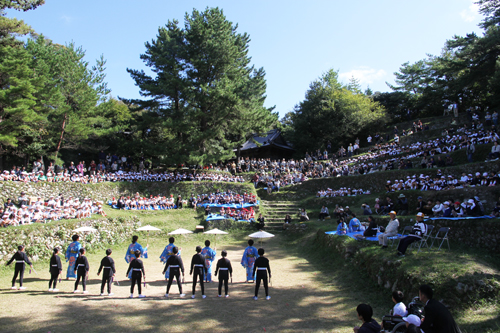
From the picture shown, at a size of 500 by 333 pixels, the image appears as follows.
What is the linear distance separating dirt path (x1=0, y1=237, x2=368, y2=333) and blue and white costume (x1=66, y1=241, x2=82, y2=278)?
1.58ft

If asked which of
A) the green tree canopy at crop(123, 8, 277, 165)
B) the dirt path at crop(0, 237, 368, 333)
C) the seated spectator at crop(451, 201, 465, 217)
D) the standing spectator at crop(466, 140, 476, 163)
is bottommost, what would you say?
the dirt path at crop(0, 237, 368, 333)

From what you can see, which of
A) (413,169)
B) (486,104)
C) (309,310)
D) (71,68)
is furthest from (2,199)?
(486,104)

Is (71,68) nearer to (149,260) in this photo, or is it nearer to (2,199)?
(2,199)

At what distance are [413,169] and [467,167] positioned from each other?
3.28 m

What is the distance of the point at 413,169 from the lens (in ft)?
65.4

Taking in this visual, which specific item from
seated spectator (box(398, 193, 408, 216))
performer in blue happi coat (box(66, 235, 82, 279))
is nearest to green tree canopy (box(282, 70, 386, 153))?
seated spectator (box(398, 193, 408, 216))

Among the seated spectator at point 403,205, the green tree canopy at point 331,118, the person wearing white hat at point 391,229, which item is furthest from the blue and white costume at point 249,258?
the green tree canopy at point 331,118

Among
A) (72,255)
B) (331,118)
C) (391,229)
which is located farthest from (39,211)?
(331,118)

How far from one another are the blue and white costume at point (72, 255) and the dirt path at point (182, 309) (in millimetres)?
482

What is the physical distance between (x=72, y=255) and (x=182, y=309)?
526cm

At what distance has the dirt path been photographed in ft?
21.4

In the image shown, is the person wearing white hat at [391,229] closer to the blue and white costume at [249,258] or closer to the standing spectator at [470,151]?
the blue and white costume at [249,258]

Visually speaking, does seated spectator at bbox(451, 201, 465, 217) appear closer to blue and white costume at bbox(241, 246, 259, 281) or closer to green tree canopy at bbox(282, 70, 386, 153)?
blue and white costume at bbox(241, 246, 259, 281)

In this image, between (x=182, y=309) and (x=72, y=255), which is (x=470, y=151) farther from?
(x=72, y=255)
